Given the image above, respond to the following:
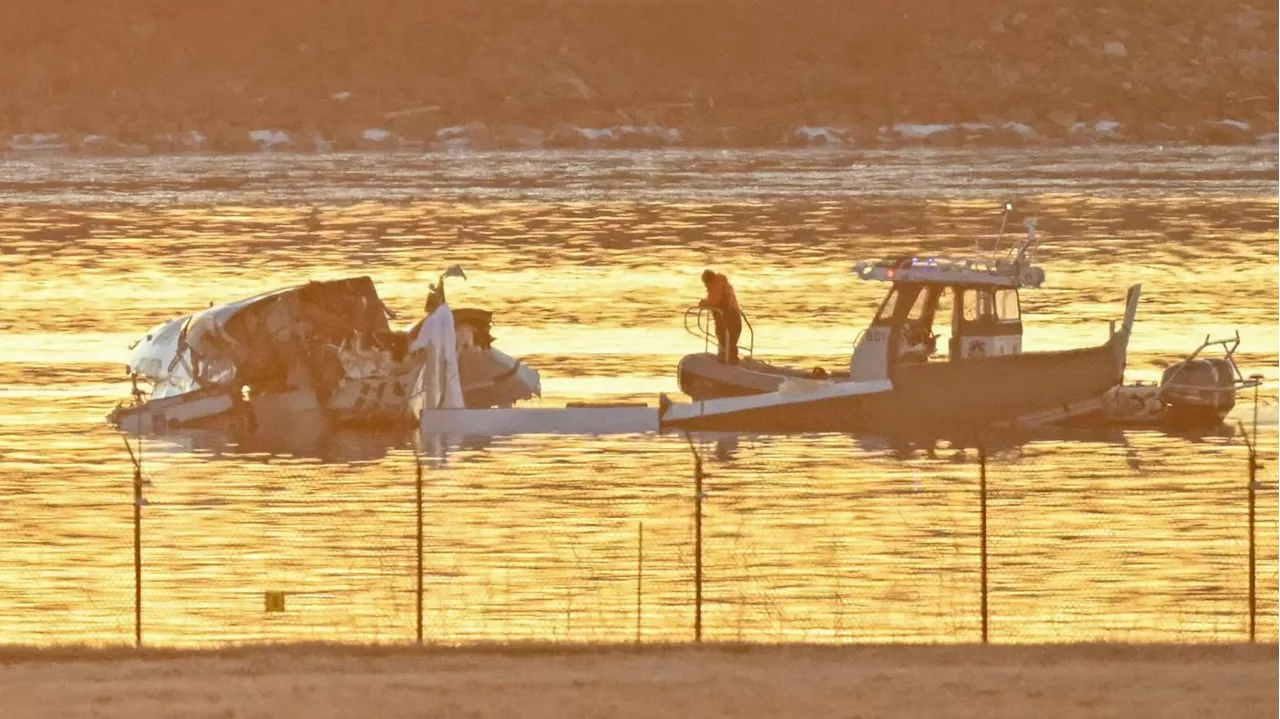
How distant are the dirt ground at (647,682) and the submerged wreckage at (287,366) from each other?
2365 centimetres

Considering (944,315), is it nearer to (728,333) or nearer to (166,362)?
(728,333)

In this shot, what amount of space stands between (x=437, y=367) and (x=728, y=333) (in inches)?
185

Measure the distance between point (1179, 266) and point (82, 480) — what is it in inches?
2331

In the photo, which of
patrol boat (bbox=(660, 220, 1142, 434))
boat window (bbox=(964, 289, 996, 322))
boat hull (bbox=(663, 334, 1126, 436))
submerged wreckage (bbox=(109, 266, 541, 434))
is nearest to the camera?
boat hull (bbox=(663, 334, 1126, 436))

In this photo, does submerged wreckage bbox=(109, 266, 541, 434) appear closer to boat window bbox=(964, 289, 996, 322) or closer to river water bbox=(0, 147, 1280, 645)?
river water bbox=(0, 147, 1280, 645)

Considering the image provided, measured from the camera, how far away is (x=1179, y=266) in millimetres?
92062

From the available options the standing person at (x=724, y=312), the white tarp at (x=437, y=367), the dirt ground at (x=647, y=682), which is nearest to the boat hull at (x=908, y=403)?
the standing person at (x=724, y=312)

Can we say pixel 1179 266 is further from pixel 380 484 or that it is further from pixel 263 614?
pixel 263 614

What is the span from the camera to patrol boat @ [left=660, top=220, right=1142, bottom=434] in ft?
142

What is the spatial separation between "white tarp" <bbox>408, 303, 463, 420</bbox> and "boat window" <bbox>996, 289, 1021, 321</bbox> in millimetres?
8561

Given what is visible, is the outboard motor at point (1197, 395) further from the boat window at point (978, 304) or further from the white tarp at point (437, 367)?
the white tarp at point (437, 367)

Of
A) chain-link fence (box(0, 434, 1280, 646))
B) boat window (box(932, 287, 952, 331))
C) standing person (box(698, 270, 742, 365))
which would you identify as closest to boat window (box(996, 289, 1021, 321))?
chain-link fence (box(0, 434, 1280, 646))

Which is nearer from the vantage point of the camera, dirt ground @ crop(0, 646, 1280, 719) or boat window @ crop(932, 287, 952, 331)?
dirt ground @ crop(0, 646, 1280, 719)

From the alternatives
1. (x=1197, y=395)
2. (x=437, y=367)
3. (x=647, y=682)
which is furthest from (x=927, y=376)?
(x=647, y=682)
